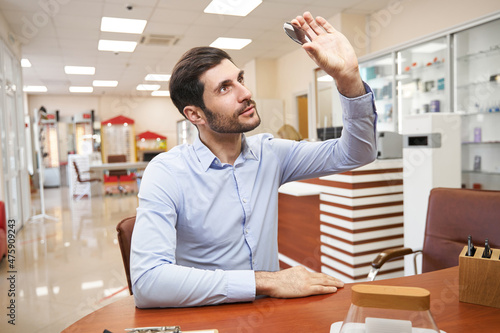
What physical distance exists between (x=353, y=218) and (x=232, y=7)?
164 inches

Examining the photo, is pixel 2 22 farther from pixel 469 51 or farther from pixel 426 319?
pixel 426 319

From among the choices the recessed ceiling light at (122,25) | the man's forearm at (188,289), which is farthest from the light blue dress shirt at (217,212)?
the recessed ceiling light at (122,25)

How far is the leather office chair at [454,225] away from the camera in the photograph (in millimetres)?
1657

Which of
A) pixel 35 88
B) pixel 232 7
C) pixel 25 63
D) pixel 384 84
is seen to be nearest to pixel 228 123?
pixel 384 84

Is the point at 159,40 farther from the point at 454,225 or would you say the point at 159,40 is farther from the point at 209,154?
the point at 454,225

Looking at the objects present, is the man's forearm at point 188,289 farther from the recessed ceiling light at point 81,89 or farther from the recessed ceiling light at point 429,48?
the recessed ceiling light at point 81,89

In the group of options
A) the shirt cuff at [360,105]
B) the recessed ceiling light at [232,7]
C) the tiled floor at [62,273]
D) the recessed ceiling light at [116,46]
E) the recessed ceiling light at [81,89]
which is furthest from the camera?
the recessed ceiling light at [81,89]

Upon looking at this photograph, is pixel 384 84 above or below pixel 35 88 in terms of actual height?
below

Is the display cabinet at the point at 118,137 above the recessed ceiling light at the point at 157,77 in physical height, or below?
below

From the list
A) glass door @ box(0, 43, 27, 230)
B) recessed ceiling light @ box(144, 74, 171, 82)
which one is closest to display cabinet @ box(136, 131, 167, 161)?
recessed ceiling light @ box(144, 74, 171, 82)

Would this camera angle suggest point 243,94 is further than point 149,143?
No

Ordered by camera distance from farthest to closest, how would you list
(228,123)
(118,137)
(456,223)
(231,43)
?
1. (118,137)
2. (231,43)
3. (456,223)
4. (228,123)

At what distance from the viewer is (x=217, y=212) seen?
51.5 inches

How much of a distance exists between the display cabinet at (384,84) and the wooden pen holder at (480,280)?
4797 mm
